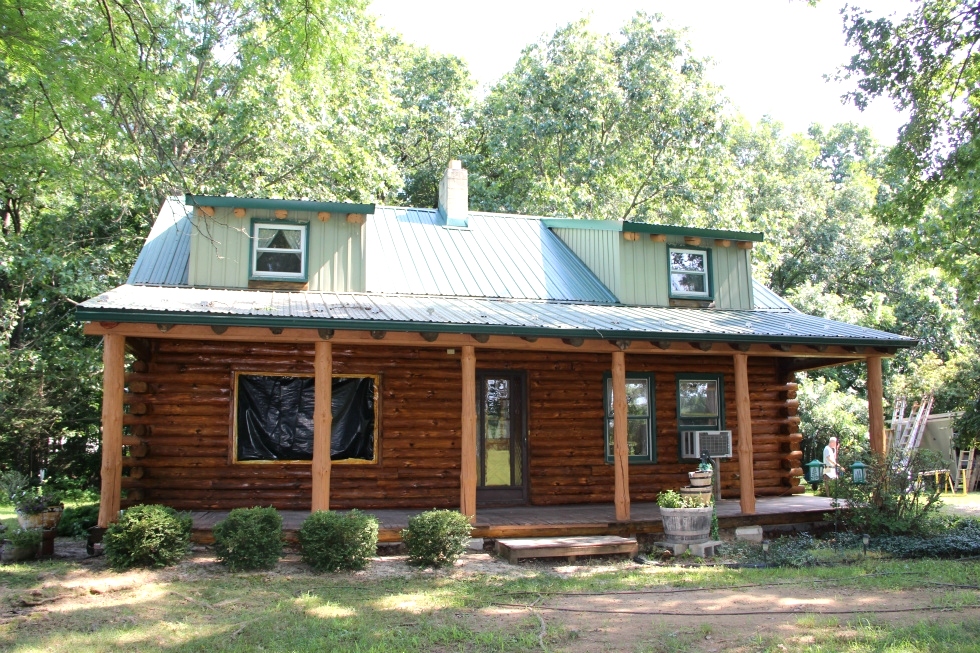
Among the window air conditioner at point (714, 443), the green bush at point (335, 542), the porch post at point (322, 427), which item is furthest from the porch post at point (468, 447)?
the window air conditioner at point (714, 443)

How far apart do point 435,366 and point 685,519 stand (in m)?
4.66

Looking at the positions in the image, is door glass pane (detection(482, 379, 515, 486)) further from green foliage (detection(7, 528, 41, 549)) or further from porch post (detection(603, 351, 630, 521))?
green foliage (detection(7, 528, 41, 549))

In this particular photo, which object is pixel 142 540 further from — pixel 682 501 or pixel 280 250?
pixel 682 501

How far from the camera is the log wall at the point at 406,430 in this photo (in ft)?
39.0

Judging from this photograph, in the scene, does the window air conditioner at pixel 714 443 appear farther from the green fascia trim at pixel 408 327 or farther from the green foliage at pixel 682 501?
the green foliage at pixel 682 501

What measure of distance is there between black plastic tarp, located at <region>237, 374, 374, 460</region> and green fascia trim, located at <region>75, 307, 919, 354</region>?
282 cm

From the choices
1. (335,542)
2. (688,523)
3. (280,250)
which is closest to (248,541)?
(335,542)

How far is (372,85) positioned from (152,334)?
55.2ft

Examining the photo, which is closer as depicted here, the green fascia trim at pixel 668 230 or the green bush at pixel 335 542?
the green bush at pixel 335 542

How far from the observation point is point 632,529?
36.3ft

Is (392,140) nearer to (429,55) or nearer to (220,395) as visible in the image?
(429,55)

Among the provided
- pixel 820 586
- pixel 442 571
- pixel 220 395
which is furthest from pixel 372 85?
pixel 820 586

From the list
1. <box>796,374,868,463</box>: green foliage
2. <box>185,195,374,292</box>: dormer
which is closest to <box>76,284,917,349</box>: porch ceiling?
<box>185,195,374,292</box>: dormer

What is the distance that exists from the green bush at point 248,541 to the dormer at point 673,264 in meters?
7.67
